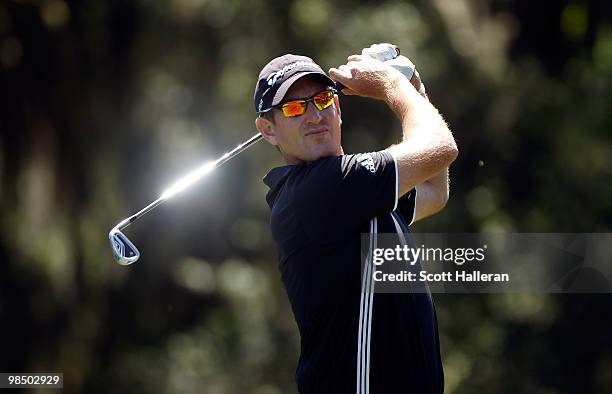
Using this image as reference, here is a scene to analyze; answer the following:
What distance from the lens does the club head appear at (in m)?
4.19

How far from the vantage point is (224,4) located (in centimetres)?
1119

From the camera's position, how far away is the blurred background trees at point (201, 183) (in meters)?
11.1

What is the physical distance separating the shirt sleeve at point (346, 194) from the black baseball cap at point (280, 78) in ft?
0.88

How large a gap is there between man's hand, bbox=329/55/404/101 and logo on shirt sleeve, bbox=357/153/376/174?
246 mm

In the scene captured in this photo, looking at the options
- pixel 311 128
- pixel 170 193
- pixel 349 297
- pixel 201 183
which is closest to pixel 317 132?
pixel 311 128

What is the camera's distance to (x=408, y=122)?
3.40 metres

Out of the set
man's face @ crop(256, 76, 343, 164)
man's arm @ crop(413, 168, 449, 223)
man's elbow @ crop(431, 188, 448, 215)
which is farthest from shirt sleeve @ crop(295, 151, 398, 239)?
man's elbow @ crop(431, 188, 448, 215)

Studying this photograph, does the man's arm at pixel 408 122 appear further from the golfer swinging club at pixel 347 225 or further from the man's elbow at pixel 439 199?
the man's elbow at pixel 439 199

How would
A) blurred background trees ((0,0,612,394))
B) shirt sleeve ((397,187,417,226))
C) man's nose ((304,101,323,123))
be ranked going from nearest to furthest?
man's nose ((304,101,323,123)) < shirt sleeve ((397,187,417,226)) < blurred background trees ((0,0,612,394))

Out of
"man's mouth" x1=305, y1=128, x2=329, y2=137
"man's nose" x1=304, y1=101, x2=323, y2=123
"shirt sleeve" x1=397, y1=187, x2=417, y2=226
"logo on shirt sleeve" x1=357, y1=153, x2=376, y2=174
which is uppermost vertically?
"man's nose" x1=304, y1=101, x2=323, y2=123

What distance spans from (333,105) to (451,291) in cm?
756

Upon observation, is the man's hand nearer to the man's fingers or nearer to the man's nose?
the man's fingers

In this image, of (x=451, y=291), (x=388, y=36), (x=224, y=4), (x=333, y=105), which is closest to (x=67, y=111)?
(x=224, y=4)

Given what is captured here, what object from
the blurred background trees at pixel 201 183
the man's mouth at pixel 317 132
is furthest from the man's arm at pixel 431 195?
the blurred background trees at pixel 201 183
